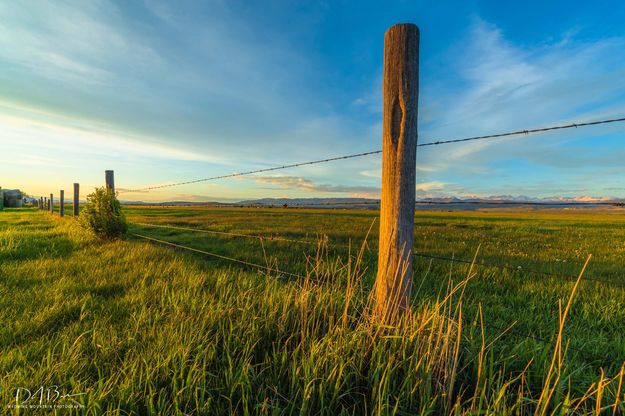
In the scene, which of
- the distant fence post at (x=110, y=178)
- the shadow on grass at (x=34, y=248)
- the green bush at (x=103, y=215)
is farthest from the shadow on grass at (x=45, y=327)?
the distant fence post at (x=110, y=178)

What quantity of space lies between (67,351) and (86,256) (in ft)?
16.3

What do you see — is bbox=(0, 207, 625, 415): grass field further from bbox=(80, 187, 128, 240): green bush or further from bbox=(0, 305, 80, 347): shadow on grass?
bbox=(80, 187, 128, 240): green bush

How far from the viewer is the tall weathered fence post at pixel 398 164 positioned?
2.65m

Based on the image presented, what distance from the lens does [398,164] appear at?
8.70 ft

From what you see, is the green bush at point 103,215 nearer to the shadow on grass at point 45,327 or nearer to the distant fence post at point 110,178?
the distant fence post at point 110,178

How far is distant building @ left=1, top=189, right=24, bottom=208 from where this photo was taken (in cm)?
5981

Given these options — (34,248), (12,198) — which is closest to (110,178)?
(34,248)

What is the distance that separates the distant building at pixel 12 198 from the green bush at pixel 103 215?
75.0m

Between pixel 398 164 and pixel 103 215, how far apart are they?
9.36 meters

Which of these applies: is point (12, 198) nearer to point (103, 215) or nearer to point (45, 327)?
point (103, 215)

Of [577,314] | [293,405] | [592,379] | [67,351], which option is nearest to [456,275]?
[577,314]

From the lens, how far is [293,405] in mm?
1866

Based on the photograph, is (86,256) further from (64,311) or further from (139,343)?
(139,343)

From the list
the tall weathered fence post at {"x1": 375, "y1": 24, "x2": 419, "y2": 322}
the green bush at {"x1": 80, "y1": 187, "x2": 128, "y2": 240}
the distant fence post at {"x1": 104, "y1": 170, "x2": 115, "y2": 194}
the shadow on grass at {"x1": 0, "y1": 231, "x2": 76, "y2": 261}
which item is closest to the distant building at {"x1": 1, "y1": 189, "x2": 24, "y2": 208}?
the shadow on grass at {"x1": 0, "y1": 231, "x2": 76, "y2": 261}
